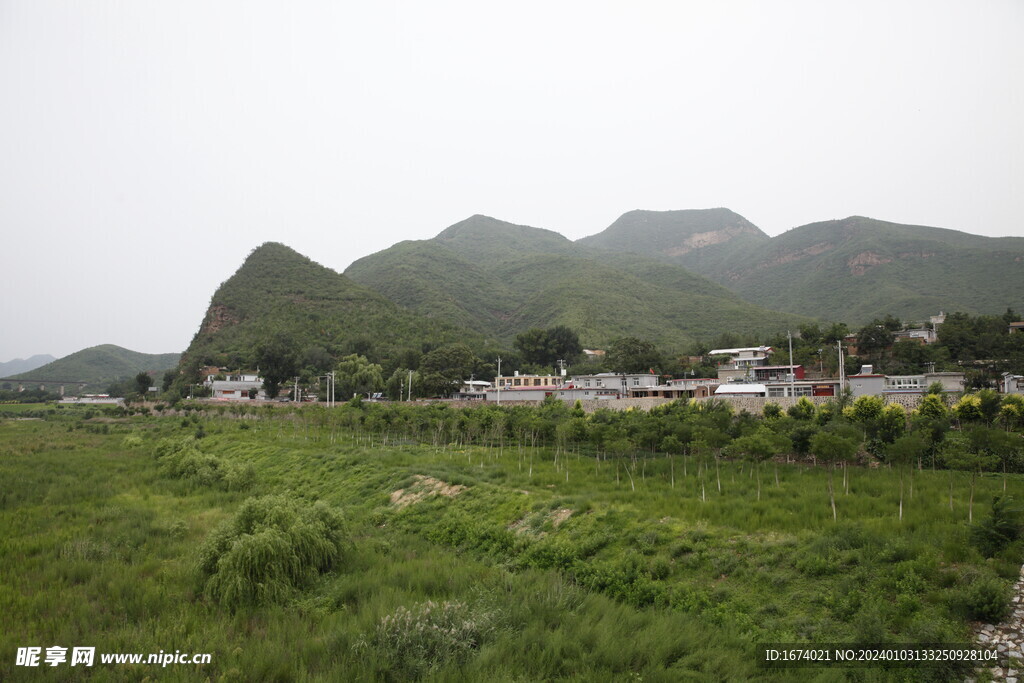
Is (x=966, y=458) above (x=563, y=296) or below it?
below

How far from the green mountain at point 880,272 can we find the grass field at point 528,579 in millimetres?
91696

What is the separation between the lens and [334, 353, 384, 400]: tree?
6475 cm

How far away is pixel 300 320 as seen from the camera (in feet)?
310

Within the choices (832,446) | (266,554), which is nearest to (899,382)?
(832,446)

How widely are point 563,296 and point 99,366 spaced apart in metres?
138

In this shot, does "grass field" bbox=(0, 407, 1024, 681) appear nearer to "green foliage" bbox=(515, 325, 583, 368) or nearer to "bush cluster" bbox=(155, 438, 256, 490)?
"bush cluster" bbox=(155, 438, 256, 490)

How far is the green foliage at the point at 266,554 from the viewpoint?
9.30 metres

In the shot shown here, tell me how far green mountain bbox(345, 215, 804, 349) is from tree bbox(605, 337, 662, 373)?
22.1 metres

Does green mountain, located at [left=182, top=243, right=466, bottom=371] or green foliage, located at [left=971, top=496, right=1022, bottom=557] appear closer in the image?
green foliage, located at [left=971, top=496, right=1022, bottom=557]

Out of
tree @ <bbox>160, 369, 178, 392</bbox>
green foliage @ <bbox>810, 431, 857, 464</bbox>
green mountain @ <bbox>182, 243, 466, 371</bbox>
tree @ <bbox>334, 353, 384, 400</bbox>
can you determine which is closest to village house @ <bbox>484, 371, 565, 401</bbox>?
tree @ <bbox>334, 353, 384, 400</bbox>

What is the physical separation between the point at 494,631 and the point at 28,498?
1860 cm

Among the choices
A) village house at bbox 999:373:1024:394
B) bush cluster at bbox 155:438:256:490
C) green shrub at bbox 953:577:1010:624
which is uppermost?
village house at bbox 999:373:1024:394

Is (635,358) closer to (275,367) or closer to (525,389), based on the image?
(525,389)

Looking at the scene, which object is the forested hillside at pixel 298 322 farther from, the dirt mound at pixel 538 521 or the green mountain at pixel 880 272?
the green mountain at pixel 880 272
